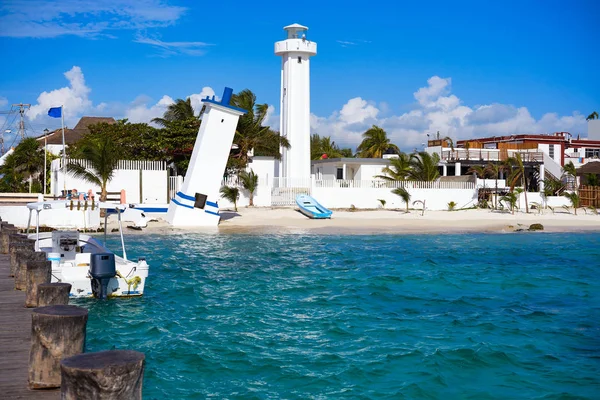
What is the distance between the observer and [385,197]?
4262 centimetres

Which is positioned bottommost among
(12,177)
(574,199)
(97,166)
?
(574,199)

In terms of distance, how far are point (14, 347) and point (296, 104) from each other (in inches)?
1553

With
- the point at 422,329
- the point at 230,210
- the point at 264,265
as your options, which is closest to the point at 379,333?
the point at 422,329

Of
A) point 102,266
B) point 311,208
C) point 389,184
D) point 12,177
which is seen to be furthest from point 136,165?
point 102,266

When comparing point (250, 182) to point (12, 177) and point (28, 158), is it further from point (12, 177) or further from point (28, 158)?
point (12, 177)

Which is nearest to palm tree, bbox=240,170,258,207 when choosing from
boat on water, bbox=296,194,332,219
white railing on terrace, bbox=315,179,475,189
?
boat on water, bbox=296,194,332,219

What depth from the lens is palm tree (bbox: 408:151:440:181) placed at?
4415 cm

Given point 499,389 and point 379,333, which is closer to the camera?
point 499,389

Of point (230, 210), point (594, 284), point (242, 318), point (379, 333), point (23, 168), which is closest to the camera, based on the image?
point (379, 333)

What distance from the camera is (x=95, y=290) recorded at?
14.9 m

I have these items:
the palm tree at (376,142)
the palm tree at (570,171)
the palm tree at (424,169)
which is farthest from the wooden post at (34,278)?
the palm tree at (376,142)

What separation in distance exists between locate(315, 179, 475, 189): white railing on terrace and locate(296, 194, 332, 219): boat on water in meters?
3.46

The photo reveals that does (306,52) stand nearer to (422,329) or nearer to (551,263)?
(551,263)

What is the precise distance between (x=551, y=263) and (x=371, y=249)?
677cm
